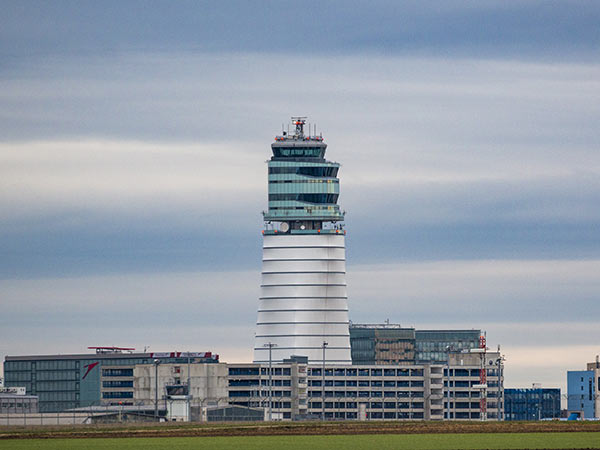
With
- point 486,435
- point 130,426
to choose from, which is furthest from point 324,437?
point 130,426

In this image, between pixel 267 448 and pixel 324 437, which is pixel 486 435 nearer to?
pixel 324 437

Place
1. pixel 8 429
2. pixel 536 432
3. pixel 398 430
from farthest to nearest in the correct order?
pixel 8 429, pixel 398 430, pixel 536 432

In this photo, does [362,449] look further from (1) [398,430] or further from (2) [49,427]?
(2) [49,427]

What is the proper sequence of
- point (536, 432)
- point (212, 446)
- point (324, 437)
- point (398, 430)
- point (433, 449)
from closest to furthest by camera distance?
point (433, 449)
point (212, 446)
point (324, 437)
point (536, 432)
point (398, 430)

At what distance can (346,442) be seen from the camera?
14262 cm

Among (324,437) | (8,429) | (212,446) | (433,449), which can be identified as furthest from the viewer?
(8,429)

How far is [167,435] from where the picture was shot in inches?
6447

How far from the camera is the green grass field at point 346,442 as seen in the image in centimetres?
13238

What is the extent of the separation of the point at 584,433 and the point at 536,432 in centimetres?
627

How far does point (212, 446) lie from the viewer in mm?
136625

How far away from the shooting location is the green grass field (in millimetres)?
132375

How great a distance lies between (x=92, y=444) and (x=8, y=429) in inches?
2013

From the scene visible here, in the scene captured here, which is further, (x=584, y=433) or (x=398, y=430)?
(x=398, y=430)

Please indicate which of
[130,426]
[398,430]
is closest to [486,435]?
[398,430]
